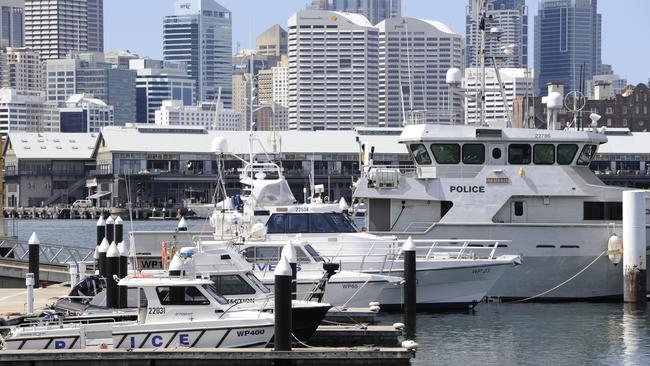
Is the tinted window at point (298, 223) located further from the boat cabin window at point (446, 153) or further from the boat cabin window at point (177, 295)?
the boat cabin window at point (177, 295)

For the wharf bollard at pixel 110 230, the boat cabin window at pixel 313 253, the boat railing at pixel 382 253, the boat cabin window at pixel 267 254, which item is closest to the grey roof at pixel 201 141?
the wharf bollard at pixel 110 230

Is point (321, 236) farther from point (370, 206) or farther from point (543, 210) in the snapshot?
point (543, 210)

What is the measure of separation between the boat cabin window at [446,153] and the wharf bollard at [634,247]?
4.96m

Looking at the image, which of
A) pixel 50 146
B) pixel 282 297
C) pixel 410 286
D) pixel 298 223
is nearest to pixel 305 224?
pixel 298 223

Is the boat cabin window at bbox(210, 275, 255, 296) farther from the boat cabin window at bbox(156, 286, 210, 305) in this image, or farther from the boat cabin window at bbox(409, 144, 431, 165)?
the boat cabin window at bbox(409, 144, 431, 165)

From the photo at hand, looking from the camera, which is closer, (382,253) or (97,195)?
(382,253)

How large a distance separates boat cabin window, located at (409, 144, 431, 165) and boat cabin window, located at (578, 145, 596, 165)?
4460 mm

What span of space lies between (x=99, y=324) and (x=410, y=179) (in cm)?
1656

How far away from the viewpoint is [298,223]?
43.0m

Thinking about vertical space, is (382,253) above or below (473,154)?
below

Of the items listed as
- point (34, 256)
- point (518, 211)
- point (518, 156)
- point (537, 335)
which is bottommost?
point (537, 335)

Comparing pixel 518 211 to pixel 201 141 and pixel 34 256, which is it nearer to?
pixel 34 256

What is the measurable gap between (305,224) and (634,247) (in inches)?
368

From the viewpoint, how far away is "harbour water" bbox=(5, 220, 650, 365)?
36.4 metres
